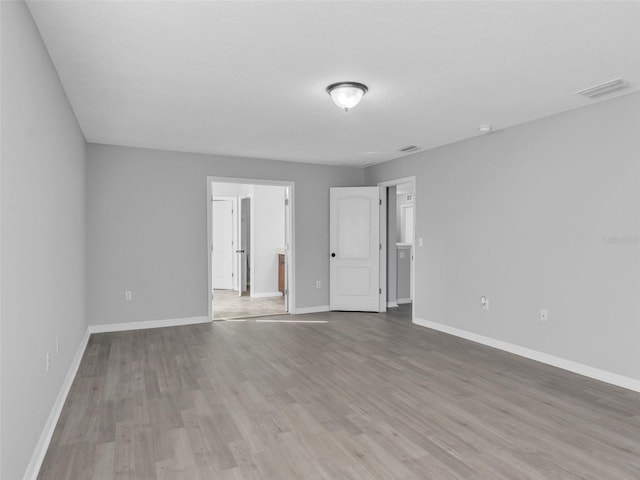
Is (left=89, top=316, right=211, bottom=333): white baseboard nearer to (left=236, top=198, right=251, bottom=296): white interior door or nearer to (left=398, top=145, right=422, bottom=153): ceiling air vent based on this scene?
(left=236, top=198, right=251, bottom=296): white interior door

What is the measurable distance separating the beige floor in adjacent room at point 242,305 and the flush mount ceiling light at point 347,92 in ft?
13.4

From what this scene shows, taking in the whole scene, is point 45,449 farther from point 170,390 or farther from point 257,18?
point 257,18

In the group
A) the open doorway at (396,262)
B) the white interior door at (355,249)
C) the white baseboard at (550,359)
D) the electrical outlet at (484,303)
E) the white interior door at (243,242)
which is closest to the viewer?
the white baseboard at (550,359)

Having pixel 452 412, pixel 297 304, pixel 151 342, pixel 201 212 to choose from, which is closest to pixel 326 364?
pixel 452 412

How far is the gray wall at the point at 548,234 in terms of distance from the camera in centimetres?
353

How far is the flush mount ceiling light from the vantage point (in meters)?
3.21

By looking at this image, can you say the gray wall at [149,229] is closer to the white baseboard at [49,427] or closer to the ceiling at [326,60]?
the ceiling at [326,60]

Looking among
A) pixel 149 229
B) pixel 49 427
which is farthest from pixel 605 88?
pixel 149 229

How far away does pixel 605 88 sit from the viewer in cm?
331

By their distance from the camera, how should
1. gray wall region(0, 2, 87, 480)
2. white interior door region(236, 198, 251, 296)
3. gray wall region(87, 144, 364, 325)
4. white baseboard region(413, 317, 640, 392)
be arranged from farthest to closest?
1. white interior door region(236, 198, 251, 296)
2. gray wall region(87, 144, 364, 325)
3. white baseboard region(413, 317, 640, 392)
4. gray wall region(0, 2, 87, 480)

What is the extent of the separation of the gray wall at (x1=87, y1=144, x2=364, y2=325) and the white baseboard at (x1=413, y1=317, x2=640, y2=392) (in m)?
3.52

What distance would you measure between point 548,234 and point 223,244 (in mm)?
6699

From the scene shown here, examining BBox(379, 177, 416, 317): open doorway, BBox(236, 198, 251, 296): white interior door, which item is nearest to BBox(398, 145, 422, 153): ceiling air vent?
BBox(379, 177, 416, 317): open doorway

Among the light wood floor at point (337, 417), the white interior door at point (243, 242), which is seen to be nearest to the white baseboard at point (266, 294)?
the white interior door at point (243, 242)
